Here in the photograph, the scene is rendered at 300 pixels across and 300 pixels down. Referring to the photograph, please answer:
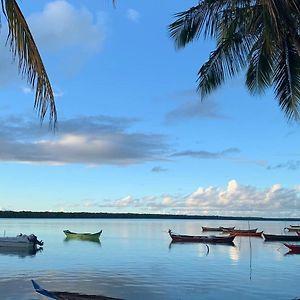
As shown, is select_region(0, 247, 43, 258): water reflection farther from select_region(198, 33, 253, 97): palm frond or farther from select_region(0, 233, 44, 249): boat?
select_region(198, 33, 253, 97): palm frond

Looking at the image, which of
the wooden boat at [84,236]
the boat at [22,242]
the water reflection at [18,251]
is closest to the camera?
the water reflection at [18,251]

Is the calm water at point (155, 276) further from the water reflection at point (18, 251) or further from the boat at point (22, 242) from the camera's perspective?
the boat at point (22, 242)

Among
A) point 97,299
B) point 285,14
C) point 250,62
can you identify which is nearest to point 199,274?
point 97,299

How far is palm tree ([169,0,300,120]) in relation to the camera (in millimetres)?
12301

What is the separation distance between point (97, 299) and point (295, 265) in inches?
1184

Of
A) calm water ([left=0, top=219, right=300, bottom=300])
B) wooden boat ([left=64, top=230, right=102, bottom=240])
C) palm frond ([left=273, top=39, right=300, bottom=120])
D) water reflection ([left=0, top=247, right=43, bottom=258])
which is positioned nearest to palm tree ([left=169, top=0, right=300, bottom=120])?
palm frond ([left=273, top=39, right=300, bottom=120])

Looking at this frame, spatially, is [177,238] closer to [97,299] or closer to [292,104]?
[97,299]

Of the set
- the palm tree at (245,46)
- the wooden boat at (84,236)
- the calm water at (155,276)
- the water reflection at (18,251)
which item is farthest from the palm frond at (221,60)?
the wooden boat at (84,236)

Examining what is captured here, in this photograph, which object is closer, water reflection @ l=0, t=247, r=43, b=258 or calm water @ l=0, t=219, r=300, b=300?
calm water @ l=0, t=219, r=300, b=300

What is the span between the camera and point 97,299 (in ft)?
60.6

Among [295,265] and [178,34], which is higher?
[178,34]

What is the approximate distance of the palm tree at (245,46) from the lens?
12.3 m

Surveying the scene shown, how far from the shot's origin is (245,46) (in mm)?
13828

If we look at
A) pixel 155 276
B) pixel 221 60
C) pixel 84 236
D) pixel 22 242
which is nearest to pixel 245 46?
pixel 221 60
